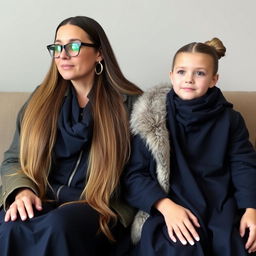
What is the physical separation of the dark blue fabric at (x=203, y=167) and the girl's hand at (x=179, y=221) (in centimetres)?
3

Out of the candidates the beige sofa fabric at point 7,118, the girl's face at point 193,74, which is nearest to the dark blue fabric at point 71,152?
the beige sofa fabric at point 7,118

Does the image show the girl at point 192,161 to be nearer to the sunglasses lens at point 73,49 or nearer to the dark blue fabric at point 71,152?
the dark blue fabric at point 71,152

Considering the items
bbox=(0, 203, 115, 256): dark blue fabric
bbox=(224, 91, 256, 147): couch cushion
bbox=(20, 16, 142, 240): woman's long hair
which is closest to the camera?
bbox=(0, 203, 115, 256): dark blue fabric

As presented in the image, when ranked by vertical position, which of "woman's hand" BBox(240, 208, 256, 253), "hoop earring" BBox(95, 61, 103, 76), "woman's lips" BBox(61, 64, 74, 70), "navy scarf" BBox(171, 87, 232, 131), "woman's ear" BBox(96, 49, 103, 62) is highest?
"woman's ear" BBox(96, 49, 103, 62)

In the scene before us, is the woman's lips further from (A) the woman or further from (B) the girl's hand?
(B) the girl's hand

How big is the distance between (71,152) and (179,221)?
0.45 meters

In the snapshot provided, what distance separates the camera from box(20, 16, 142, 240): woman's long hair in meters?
1.28

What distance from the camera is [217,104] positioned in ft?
4.20

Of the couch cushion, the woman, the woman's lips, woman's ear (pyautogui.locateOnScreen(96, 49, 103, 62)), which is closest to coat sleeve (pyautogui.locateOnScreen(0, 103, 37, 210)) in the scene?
the woman

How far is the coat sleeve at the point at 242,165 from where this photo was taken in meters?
1.22

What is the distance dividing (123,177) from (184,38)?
0.77 meters

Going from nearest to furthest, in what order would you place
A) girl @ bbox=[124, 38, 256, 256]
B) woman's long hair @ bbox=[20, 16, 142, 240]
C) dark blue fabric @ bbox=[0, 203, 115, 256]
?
dark blue fabric @ bbox=[0, 203, 115, 256]
girl @ bbox=[124, 38, 256, 256]
woman's long hair @ bbox=[20, 16, 142, 240]

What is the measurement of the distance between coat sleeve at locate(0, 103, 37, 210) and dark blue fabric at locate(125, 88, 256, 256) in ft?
1.16

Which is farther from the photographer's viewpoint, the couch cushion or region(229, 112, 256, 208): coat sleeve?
the couch cushion
